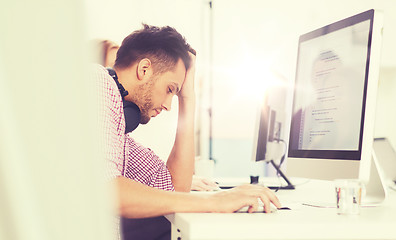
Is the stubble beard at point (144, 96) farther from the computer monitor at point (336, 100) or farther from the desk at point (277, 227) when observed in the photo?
the desk at point (277, 227)

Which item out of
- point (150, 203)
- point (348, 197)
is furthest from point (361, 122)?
point (150, 203)

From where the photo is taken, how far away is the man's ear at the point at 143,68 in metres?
1.50

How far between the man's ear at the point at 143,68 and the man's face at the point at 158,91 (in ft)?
0.09

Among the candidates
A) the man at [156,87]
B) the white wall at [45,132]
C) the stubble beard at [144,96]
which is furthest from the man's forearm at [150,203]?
the stubble beard at [144,96]

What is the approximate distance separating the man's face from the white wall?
51.5 inches

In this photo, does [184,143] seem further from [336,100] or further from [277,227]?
[277,227]

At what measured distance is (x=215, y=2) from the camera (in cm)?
397

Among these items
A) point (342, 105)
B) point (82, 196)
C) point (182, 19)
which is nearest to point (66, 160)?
point (82, 196)

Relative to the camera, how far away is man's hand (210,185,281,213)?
0.78 meters

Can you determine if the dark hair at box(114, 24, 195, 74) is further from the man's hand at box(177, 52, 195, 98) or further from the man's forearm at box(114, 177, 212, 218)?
the man's forearm at box(114, 177, 212, 218)

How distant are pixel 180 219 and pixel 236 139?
3.44 meters

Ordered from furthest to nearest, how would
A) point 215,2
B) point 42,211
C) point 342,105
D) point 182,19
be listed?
point 215,2 → point 182,19 → point 342,105 → point 42,211

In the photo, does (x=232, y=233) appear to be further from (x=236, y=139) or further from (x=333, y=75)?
(x=236, y=139)

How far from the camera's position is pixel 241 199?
792mm
